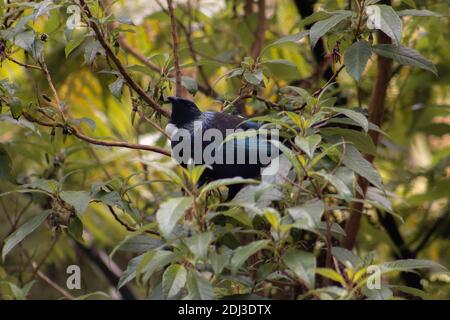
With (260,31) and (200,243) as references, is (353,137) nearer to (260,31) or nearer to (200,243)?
(200,243)

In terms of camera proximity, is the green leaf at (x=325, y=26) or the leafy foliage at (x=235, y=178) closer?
the leafy foliage at (x=235, y=178)

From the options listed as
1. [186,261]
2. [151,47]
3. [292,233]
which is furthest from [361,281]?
[151,47]

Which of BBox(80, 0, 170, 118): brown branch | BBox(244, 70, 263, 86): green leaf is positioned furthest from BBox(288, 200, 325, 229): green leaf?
BBox(80, 0, 170, 118): brown branch

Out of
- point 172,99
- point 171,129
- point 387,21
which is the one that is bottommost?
point 171,129

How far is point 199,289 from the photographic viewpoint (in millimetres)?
1664

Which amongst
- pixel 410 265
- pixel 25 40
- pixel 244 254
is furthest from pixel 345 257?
pixel 25 40

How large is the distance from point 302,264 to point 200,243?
24 cm

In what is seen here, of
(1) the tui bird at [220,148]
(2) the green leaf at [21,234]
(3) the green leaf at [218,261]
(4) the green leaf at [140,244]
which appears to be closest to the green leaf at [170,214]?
(3) the green leaf at [218,261]

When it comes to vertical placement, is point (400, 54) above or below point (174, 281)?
above

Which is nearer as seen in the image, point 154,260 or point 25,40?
point 154,260

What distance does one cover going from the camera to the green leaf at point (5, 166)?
2566 millimetres

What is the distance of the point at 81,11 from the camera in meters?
2.24

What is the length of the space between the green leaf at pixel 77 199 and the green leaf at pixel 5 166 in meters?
0.58

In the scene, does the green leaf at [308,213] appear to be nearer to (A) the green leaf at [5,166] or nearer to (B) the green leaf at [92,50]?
(B) the green leaf at [92,50]
